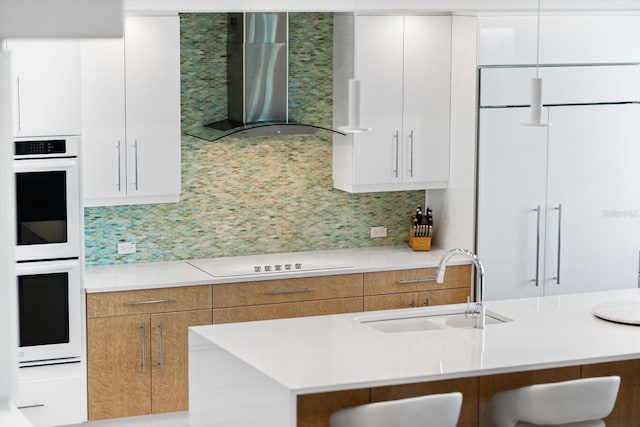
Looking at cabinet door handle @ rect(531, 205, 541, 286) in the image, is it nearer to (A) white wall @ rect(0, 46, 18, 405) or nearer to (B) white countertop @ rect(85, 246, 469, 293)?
(B) white countertop @ rect(85, 246, 469, 293)

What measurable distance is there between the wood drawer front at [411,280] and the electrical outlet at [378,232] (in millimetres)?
619

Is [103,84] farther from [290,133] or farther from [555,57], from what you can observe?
[555,57]

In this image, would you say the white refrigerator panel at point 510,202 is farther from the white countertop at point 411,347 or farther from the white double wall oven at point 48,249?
the white double wall oven at point 48,249

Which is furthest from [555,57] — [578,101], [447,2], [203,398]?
[203,398]

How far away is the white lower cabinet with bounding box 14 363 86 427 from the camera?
5363 millimetres

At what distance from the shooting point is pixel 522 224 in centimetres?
620

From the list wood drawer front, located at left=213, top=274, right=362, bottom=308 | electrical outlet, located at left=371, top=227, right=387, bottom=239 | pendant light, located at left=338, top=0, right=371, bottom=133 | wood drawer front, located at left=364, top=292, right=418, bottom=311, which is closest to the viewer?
pendant light, located at left=338, top=0, right=371, bottom=133

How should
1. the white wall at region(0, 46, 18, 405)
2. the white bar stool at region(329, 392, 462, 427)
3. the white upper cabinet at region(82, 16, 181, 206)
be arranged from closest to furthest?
the white wall at region(0, 46, 18, 405) < the white bar stool at region(329, 392, 462, 427) < the white upper cabinet at region(82, 16, 181, 206)

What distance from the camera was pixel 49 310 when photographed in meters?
5.38

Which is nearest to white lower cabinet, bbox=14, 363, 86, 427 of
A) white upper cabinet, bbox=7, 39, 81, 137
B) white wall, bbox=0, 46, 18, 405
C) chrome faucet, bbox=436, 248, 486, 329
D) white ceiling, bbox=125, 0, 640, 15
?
white upper cabinet, bbox=7, 39, 81, 137

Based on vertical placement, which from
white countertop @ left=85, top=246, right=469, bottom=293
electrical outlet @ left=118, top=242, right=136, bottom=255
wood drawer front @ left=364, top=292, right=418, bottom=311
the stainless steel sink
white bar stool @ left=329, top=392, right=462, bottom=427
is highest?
electrical outlet @ left=118, top=242, right=136, bottom=255

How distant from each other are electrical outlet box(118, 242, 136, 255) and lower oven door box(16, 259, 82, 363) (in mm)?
620

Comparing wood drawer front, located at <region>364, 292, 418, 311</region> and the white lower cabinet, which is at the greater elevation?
wood drawer front, located at <region>364, 292, 418, 311</region>

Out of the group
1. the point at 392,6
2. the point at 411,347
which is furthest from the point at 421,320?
the point at 392,6
